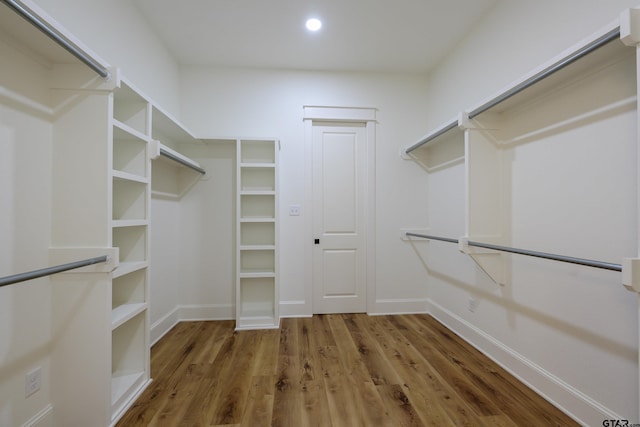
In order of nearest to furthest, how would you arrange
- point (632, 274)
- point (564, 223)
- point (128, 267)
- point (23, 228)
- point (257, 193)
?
point (632, 274), point (23, 228), point (564, 223), point (128, 267), point (257, 193)

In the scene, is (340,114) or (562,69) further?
(340,114)

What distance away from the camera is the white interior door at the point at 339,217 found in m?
2.89

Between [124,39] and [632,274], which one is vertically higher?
[124,39]

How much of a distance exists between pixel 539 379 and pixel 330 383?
1.31 metres

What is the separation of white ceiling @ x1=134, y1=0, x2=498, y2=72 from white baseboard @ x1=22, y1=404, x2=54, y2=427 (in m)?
2.67

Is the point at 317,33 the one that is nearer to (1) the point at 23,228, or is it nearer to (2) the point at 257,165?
(2) the point at 257,165

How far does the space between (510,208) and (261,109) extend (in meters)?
2.51

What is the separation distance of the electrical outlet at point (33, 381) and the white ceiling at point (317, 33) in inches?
97.2

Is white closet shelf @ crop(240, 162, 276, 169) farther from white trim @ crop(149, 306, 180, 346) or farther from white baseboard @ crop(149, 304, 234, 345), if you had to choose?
white trim @ crop(149, 306, 180, 346)

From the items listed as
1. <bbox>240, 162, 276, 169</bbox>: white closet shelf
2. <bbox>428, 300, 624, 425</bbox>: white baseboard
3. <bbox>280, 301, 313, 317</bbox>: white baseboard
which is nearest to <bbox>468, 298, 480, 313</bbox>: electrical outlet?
<bbox>428, 300, 624, 425</bbox>: white baseboard

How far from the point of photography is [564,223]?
1449 millimetres

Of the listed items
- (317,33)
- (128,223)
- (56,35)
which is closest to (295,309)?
(128,223)

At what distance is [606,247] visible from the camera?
1259mm

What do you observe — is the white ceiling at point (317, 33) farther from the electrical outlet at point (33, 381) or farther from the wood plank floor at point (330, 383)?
the wood plank floor at point (330, 383)
